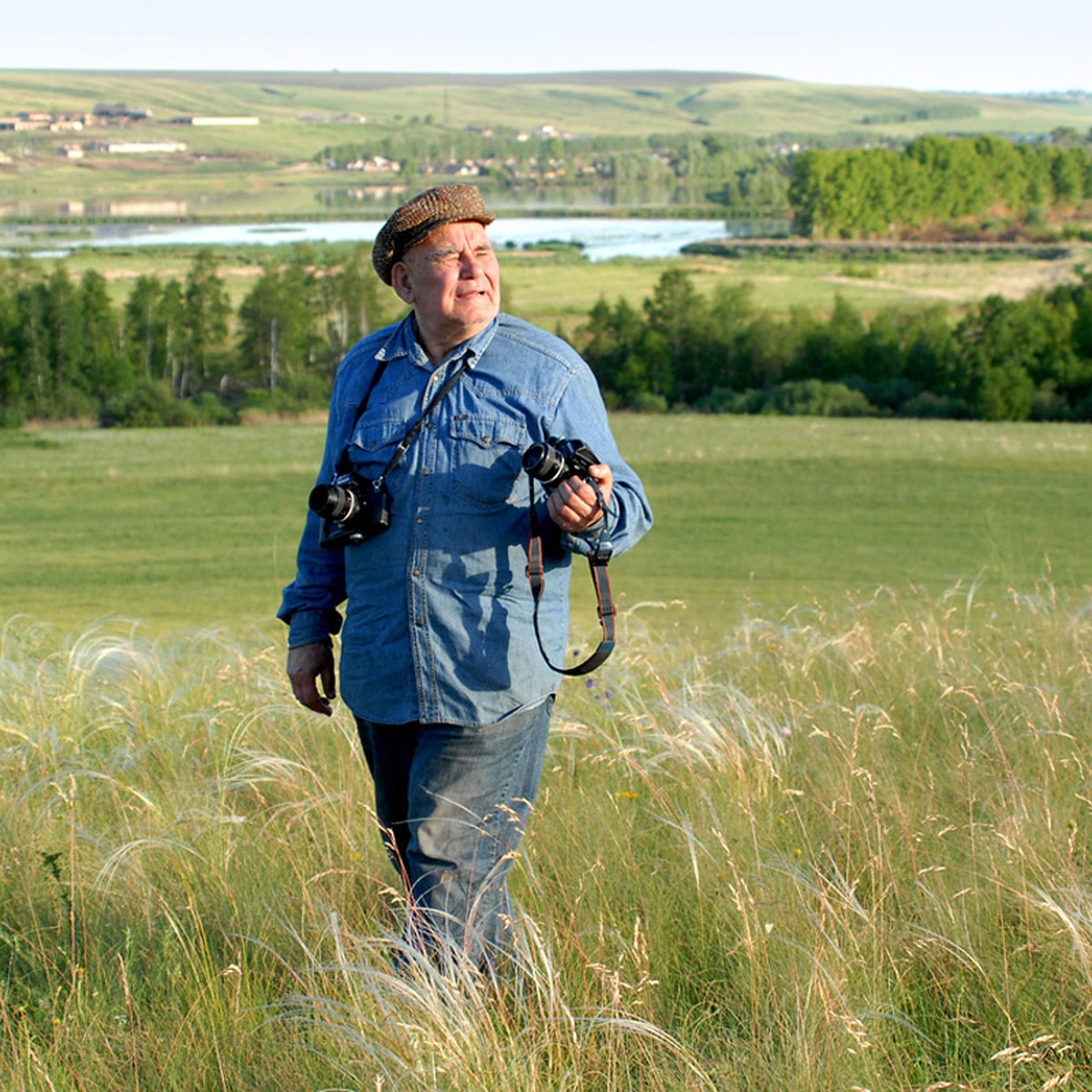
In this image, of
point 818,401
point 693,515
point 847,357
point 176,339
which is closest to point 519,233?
point 176,339

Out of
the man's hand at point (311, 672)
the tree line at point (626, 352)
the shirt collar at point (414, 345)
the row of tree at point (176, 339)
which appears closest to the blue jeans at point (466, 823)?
the man's hand at point (311, 672)

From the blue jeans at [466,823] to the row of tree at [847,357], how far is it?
52.5m

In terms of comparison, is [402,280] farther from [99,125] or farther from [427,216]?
[99,125]

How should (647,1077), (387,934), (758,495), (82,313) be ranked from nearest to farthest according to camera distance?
1. (647,1077)
2. (387,934)
3. (758,495)
4. (82,313)

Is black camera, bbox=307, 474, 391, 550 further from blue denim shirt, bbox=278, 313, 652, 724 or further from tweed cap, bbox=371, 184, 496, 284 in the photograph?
tweed cap, bbox=371, 184, 496, 284

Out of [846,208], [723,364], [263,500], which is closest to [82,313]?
[723,364]

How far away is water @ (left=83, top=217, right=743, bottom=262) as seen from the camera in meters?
134

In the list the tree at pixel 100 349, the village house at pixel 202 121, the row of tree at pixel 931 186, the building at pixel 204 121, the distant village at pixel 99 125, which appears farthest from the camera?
the village house at pixel 202 121

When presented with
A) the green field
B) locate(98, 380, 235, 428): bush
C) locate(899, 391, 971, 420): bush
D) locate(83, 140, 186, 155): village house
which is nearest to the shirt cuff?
the green field

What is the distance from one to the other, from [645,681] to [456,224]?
2.59m

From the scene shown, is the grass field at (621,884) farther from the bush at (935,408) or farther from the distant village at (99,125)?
the distant village at (99,125)

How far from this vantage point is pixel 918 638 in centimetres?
518

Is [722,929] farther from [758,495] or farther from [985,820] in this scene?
[758,495]

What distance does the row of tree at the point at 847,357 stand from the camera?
5559 centimetres
